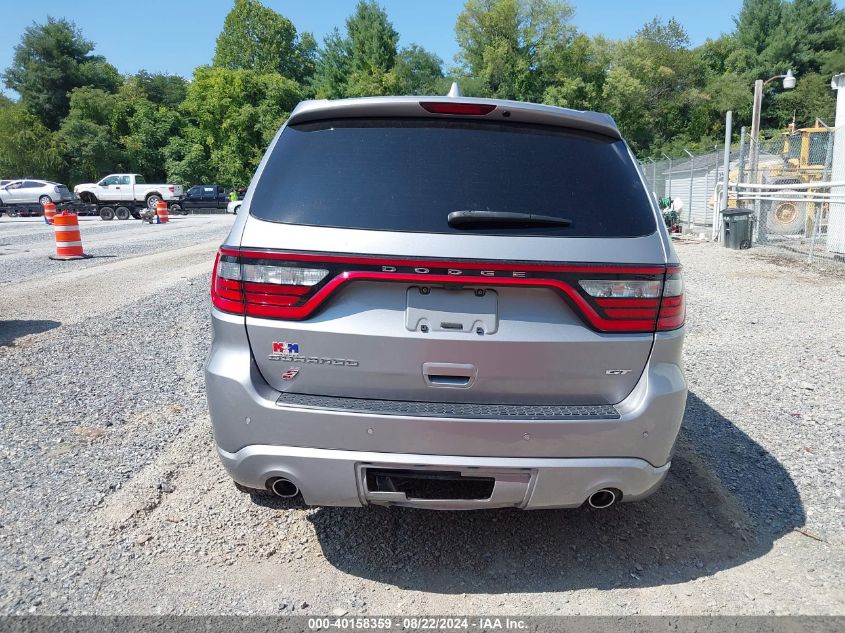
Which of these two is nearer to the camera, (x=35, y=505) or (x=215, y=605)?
(x=215, y=605)

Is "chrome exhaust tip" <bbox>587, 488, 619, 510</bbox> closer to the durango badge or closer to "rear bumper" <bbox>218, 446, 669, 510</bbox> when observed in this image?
"rear bumper" <bbox>218, 446, 669, 510</bbox>

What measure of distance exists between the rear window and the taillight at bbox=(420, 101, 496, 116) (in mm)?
47

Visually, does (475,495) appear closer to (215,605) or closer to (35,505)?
(215,605)

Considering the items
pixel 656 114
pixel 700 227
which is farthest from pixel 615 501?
pixel 656 114

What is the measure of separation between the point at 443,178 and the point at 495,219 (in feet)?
0.97

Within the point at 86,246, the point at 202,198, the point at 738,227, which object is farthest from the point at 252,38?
the point at 738,227

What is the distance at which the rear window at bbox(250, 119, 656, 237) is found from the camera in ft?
8.47

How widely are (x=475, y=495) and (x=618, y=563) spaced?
918 mm

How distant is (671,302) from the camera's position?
2.63 meters

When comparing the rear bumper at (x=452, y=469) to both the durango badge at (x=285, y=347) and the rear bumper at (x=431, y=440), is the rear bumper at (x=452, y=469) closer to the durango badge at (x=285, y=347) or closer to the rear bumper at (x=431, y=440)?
the rear bumper at (x=431, y=440)

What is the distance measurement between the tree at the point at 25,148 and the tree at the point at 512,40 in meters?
38.5

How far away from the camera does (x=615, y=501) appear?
2711 mm

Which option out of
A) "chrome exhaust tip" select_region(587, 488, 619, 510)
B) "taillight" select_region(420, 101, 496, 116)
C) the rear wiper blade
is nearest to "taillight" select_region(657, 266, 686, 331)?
the rear wiper blade

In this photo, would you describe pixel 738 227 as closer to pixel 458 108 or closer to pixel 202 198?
pixel 458 108
